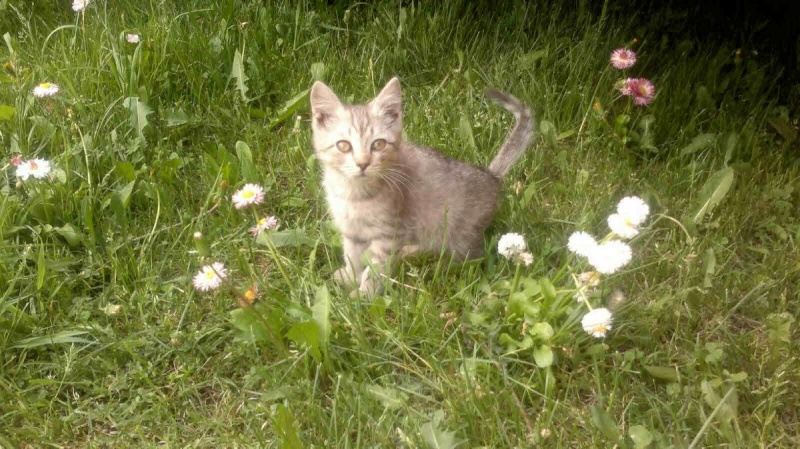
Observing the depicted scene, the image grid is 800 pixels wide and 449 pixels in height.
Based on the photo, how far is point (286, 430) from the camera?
176cm

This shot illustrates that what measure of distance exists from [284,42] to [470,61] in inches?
38.7

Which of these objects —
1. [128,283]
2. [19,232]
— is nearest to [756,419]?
[128,283]

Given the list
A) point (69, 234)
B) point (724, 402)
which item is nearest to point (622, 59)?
point (724, 402)

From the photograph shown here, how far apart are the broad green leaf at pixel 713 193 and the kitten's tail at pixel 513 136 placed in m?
0.70

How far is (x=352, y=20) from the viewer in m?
3.87

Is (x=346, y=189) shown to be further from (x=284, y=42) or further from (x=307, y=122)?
(x=284, y=42)

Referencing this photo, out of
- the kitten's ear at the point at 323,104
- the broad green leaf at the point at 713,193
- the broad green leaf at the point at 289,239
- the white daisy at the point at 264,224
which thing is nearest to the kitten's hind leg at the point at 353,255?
the broad green leaf at the point at 289,239

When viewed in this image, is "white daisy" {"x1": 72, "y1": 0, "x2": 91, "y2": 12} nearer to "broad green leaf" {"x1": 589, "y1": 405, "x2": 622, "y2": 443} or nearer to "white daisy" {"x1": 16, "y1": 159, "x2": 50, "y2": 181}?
"white daisy" {"x1": 16, "y1": 159, "x2": 50, "y2": 181}

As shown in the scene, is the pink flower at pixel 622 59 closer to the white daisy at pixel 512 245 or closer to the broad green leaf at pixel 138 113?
the white daisy at pixel 512 245

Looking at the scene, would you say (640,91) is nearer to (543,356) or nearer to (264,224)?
(543,356)

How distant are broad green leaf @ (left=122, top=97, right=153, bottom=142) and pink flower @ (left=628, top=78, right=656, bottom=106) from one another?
2112 mm

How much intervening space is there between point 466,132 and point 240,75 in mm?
1113

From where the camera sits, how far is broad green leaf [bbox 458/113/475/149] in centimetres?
304

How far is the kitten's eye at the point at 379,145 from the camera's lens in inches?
96.3
